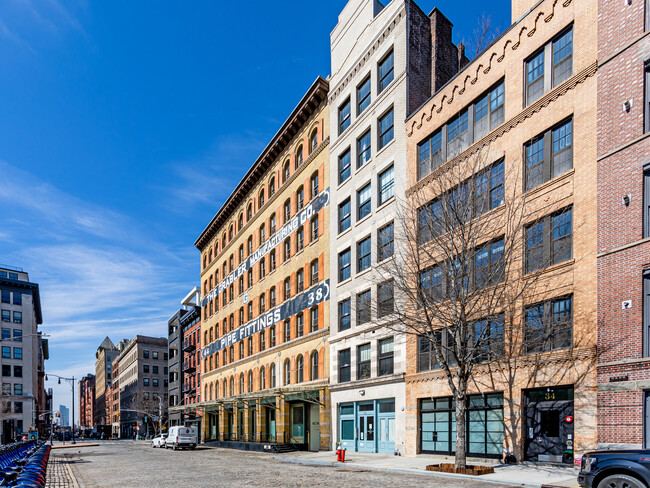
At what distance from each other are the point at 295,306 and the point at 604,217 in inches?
1054

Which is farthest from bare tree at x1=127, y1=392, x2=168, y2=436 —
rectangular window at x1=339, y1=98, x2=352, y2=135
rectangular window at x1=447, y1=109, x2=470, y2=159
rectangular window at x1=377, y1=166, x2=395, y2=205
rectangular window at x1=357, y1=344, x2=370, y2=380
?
rectangular window at x1=447, y1=109, x2=470, y2=159

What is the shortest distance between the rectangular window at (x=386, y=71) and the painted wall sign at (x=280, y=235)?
842 cm

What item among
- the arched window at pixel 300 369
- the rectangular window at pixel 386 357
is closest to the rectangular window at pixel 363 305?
the rectangular window at pixel 386 357

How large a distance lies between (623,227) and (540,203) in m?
3.79

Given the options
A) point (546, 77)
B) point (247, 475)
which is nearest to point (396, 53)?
point (546, 77)

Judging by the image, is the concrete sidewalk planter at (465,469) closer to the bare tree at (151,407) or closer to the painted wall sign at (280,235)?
the painted wall sign at (280,235)

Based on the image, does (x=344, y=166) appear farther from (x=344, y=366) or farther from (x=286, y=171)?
(x=344, y=366)

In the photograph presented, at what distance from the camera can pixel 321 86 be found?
40531 millimetres

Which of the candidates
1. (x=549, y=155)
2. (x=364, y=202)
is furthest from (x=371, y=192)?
(x=549, y=155)

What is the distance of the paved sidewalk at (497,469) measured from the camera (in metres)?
17.0

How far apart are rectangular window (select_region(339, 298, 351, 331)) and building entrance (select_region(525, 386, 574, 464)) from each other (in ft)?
50.0

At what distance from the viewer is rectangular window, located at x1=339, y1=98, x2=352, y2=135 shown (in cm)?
3844

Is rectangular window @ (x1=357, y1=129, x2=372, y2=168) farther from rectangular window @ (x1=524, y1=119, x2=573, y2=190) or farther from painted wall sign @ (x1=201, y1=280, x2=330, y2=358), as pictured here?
rectangular window @ (x1=524, y1=119, x2=573, y2=190)

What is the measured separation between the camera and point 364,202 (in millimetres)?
35250
